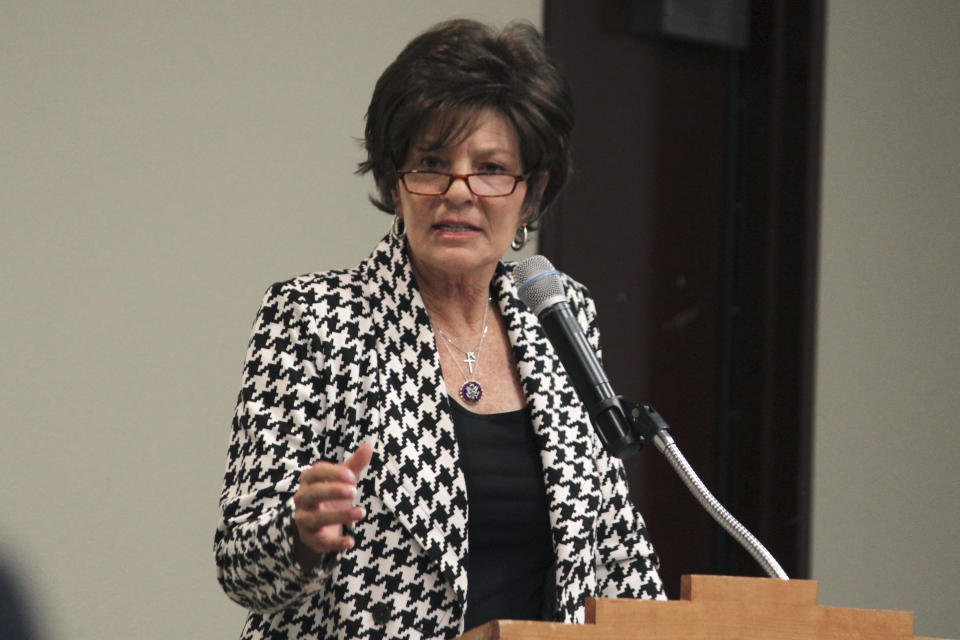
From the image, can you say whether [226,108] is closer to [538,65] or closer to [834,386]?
[538,65]

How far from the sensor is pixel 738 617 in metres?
1.27

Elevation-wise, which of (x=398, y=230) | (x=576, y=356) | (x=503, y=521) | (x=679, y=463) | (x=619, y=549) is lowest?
(x=619, y=549)

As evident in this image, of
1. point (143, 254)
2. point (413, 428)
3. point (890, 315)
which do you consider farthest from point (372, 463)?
point (890, 315)

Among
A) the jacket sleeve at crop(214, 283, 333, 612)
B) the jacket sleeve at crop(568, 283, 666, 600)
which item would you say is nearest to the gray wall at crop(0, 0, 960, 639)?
the jacket sleeve at crop(214, 283, 333, 612)

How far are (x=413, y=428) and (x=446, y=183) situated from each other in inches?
14.7

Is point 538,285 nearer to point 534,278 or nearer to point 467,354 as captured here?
point 534,278

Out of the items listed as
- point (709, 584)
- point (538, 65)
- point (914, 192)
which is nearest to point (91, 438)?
point (538, 65)

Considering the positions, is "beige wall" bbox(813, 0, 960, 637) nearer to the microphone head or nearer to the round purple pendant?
the round purple pendant

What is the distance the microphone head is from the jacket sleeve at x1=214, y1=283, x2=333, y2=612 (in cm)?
34

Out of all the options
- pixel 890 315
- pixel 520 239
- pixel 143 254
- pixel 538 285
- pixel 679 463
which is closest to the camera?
pixel 679 463

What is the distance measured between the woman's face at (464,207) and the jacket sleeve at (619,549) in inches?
10.2

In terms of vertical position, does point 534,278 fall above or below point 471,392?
above

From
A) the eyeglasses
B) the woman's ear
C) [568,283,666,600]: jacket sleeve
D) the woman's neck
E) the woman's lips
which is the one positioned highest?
the eyeglasses

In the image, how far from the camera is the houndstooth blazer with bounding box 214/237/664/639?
165cm
